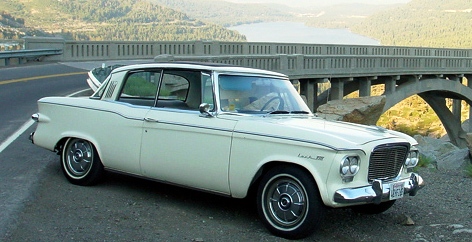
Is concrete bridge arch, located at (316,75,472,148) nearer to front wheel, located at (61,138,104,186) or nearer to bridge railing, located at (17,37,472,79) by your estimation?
bridge railing, located at (17,37,472,79)

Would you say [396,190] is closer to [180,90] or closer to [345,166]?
[345,166]

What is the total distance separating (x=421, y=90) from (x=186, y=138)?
3003cm

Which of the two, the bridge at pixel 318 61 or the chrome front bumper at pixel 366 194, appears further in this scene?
the bridge at pixel 318 61

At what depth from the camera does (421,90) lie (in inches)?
1362

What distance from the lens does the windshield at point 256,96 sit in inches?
256

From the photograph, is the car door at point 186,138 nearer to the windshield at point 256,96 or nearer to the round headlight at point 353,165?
the windshield at point 256,96

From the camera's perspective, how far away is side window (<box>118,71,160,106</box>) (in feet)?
23.1

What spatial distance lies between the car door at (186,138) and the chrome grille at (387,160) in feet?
4.35

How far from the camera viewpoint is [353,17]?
19750 centimetres

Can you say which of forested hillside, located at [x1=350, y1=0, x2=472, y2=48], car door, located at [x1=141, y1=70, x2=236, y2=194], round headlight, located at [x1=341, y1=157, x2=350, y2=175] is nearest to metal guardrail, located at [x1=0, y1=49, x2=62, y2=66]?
car door, located at [x1=141, y1=70, x2=236, y2=194]

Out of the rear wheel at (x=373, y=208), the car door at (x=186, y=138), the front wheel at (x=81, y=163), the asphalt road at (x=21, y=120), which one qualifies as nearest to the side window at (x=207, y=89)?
the car door at (x=186, y=138)

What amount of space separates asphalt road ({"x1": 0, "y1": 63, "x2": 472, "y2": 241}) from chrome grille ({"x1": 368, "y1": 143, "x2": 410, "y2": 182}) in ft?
1.97

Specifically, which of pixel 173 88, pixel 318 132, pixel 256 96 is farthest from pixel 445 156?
pixel 318 132

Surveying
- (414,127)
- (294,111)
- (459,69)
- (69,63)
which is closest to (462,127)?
(459,69)
